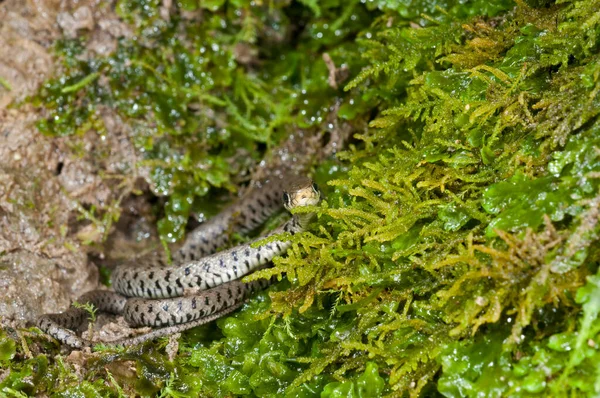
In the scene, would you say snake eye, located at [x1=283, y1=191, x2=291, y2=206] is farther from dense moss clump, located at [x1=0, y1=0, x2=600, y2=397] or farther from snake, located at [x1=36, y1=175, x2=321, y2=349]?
dense moss clump, located at [x1=0, y1=0, x2=600, y2=397]

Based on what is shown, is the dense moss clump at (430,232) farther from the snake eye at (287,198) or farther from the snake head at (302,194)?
the snake eye at (287,198)

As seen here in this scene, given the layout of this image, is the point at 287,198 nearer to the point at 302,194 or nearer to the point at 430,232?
the point at 302,194

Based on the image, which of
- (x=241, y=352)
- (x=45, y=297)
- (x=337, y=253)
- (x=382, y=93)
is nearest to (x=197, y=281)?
(x=241, y=352)

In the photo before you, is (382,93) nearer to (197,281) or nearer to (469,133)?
(469,133)

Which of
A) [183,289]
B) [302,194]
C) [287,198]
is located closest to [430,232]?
[302,194]

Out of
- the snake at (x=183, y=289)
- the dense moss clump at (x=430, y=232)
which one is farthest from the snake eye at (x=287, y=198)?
the dense moss clump at (x=430, y=232)
